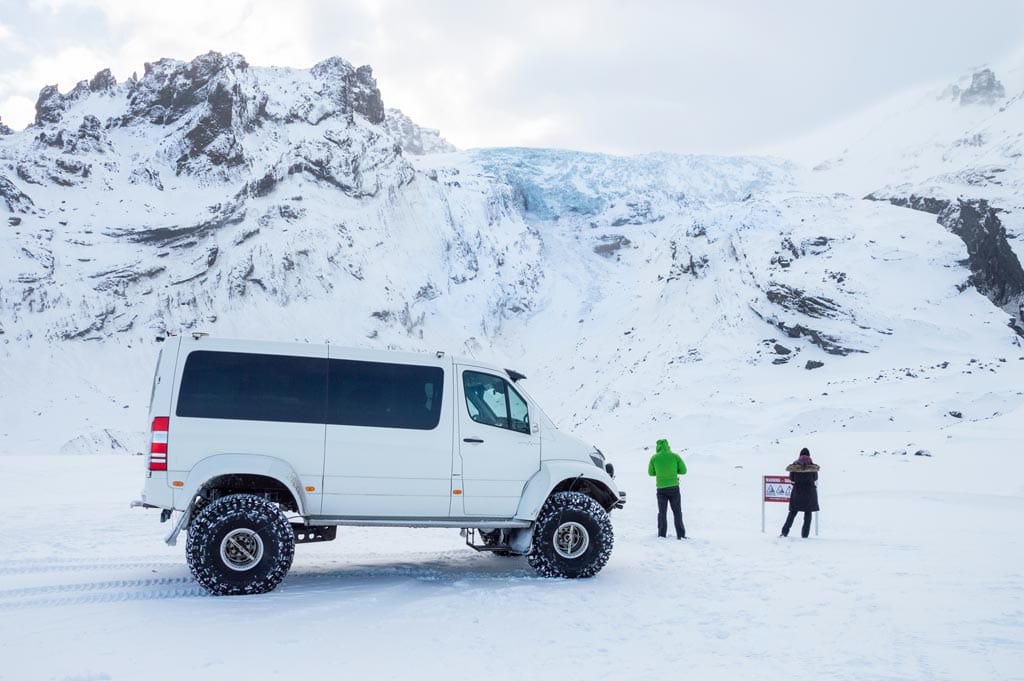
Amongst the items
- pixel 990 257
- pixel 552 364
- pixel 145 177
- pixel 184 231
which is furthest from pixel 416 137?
pixel 990 257

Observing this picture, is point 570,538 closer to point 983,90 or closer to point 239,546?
point 239,546

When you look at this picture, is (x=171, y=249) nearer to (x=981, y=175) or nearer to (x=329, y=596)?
(x=329, y=596)

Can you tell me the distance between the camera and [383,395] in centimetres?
881

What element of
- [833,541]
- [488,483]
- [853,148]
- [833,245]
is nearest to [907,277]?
[833,245]

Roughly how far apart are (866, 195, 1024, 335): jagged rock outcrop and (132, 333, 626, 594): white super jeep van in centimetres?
4546

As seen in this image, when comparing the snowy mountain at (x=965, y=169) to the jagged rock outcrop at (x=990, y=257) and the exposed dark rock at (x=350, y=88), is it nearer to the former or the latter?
the jagged rock outcrop at (x=990, y=257)

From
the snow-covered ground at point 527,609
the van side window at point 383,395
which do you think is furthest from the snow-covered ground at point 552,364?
the van side window at point 383,395

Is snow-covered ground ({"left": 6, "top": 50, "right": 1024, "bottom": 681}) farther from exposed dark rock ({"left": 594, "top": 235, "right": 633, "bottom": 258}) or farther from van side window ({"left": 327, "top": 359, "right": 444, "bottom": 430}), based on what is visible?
van side window ({"left": 327, "top": 359, "right": 444, "bottom": 430})

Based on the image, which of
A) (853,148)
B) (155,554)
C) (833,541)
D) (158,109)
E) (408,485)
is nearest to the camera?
(408,485)

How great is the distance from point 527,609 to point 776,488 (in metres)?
8.82

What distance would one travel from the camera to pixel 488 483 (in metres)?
9.16

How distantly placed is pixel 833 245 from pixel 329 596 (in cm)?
5124

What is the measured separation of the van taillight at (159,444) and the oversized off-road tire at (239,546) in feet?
2.18

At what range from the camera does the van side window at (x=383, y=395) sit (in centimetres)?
861
